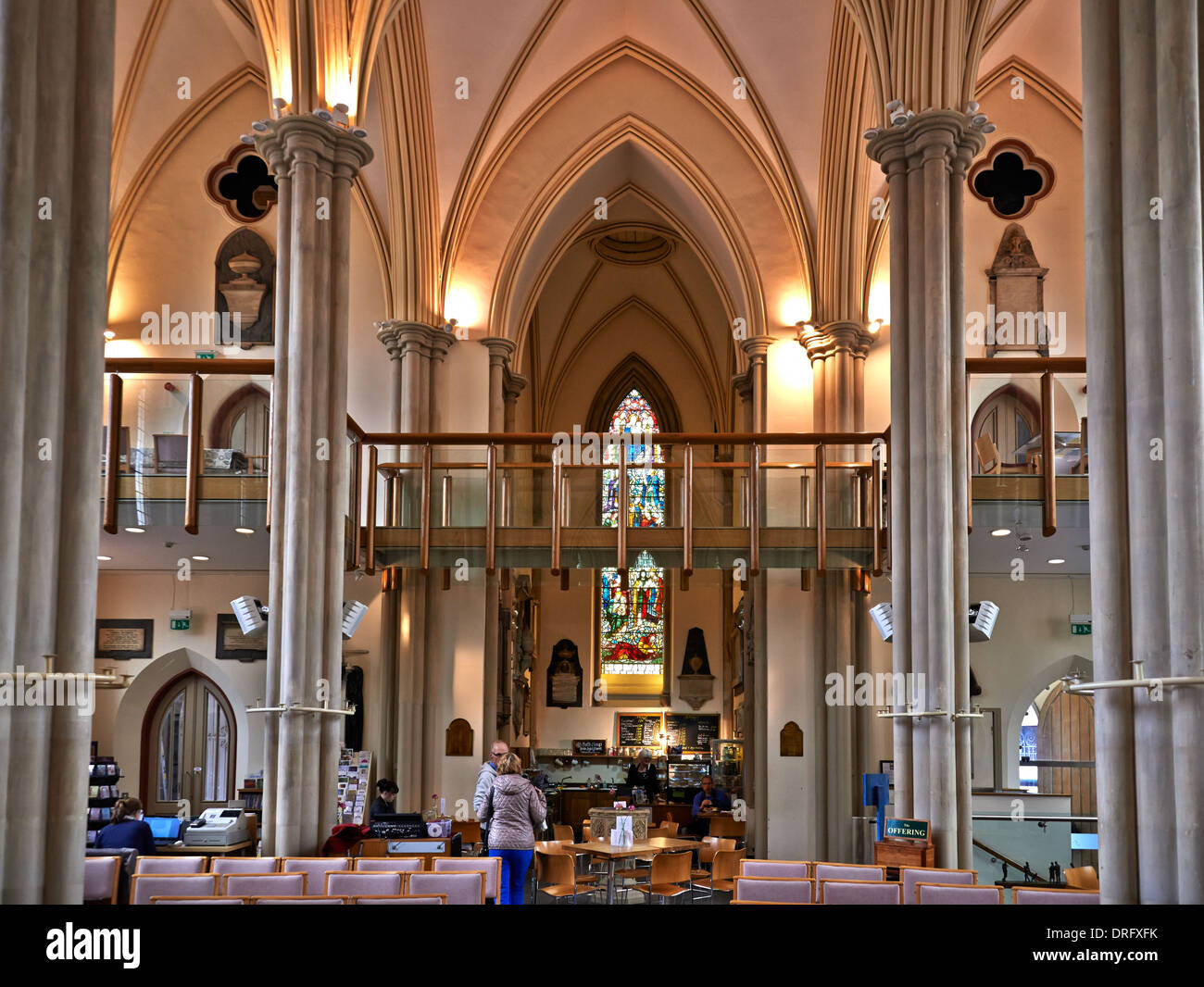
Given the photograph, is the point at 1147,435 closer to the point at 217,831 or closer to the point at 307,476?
the point at 307,476

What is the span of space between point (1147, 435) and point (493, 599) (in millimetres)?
12305

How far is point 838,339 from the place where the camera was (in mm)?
17062

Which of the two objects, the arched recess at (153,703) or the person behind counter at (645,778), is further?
the person behind counter at (645,778)

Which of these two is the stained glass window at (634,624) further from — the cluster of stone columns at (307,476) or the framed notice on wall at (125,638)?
the cluster of stone columns at (307,476)

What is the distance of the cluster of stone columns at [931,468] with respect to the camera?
33.5 ft

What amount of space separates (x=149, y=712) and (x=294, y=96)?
1065 centimetres

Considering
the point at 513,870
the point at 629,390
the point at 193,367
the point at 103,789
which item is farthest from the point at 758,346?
the point at 103,789

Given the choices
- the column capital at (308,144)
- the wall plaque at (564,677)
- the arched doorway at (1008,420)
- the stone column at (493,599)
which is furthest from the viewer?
the wall plaque at (564,677)

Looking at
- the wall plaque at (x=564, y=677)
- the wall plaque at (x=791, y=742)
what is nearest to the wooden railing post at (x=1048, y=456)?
the wall plaque at (x=791, y=742)

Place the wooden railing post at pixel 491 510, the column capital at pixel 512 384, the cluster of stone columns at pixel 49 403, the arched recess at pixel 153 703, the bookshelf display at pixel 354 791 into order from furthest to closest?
the column capital at pixel 512 384 → the arched recess at pixel 153 703 → the bookshelf display at pixel 354 791 → the wooden railing post at pixel 491 510 → the cluster of stone columns at pixel 49 403

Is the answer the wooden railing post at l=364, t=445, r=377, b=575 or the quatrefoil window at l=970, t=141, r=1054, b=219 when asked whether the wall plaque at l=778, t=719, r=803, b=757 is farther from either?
the quatrefoil window at l=970, t=141, r=1054, b=219

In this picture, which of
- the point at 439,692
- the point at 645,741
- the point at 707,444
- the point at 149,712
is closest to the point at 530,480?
the point at 707,444

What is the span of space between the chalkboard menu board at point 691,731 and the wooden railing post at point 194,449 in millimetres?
15372

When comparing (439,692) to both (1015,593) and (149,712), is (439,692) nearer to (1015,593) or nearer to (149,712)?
(149,712)
